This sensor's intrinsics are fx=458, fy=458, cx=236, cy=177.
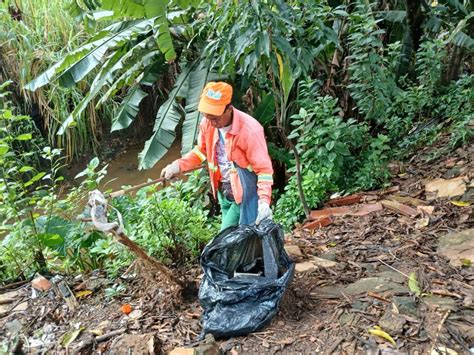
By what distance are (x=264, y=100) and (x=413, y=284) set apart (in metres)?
2.85

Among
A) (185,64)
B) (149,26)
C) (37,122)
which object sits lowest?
(37,122)

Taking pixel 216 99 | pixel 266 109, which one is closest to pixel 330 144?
pixel 266 109

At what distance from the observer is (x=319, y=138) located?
4285mm

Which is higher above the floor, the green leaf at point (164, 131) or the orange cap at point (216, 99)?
the orange cap at point (216, 99)

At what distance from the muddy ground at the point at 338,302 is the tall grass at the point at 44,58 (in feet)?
15.6

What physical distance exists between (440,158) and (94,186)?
3.20 metres

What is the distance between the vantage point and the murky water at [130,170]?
312 inches

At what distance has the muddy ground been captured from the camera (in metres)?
2.38

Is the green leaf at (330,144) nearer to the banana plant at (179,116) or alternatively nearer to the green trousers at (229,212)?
the banana plant at (179,116)

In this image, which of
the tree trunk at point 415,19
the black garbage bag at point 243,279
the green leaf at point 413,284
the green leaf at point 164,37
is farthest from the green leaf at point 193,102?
the tree trunk at point 415,19

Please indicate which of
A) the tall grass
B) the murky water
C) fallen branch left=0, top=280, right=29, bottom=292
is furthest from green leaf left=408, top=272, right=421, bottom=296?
the tall grass

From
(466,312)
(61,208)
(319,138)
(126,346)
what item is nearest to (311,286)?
(466,312)

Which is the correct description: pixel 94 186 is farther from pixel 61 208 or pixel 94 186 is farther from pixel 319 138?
pixel 319 138

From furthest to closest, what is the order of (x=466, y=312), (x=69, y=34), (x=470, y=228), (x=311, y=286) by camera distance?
(x=69, y=34) → (x=470, y=228) → (x=311, y=286) → (x=466, y=312)
